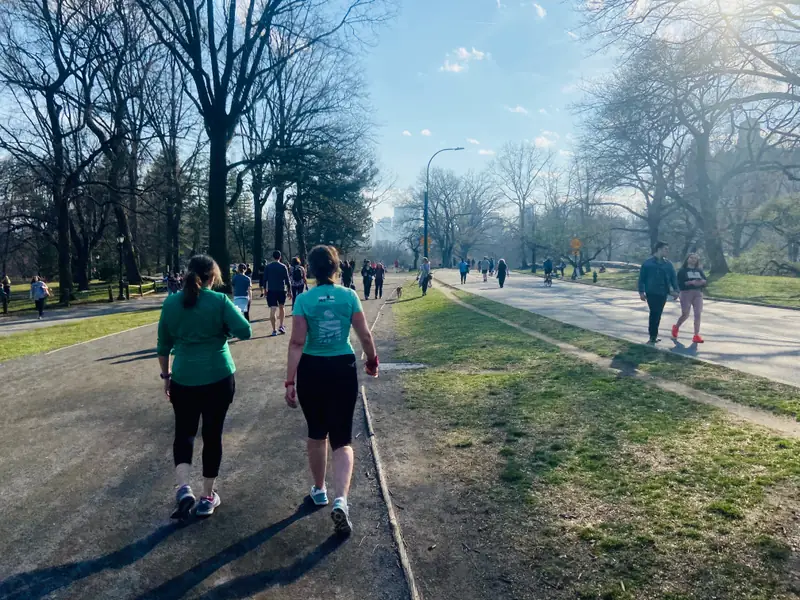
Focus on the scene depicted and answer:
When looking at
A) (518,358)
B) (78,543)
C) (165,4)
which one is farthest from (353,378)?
(165,4)

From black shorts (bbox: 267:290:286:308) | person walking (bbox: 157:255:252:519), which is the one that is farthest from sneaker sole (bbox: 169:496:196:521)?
black shorts (bbox: 267:290:286:308)

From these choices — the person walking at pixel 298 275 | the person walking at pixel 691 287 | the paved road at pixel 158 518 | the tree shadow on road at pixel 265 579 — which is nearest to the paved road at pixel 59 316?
the person walking at pixel 298 275

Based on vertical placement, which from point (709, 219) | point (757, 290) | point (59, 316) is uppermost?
point (709, 219)

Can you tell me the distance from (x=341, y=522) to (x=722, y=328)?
12739mm

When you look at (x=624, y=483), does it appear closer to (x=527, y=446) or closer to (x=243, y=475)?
(x=527, y=446)

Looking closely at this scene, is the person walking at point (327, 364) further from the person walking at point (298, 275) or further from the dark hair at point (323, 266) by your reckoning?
the person walking at point (298, 275)

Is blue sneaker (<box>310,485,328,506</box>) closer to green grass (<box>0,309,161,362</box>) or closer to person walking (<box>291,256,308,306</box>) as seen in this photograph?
green grass (<box>0,309,161,362</box>)

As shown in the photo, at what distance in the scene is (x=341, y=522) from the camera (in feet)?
12.5

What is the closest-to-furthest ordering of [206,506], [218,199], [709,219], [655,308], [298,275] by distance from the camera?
[206,506] → [655,308] → [298,275] → [218,199] → [709,219]

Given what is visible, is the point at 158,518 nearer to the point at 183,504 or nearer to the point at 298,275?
the point at 183,504

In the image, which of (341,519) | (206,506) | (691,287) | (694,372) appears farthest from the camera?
(691,287)

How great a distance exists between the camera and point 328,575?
3377 millimetres

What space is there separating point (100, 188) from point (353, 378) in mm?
41073

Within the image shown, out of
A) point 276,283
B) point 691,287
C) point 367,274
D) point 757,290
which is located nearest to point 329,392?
point 691,287
